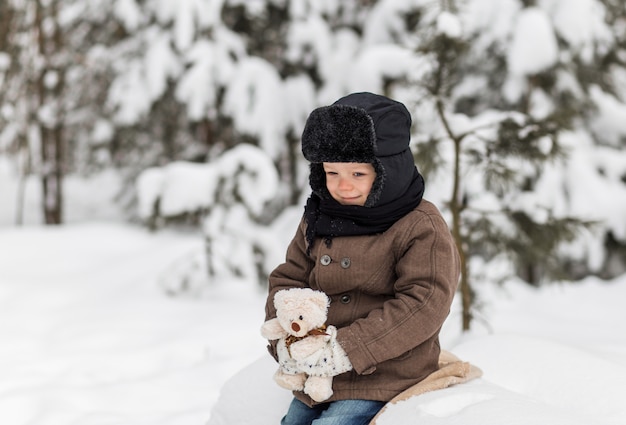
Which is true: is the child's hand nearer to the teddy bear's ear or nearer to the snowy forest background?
the teddy bear's ear

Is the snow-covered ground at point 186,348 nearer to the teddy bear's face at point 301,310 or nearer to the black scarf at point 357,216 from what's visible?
the teddy bear's face at point 301,310

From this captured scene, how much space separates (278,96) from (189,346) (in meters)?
4.48

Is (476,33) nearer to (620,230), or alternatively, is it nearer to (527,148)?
(620,230)

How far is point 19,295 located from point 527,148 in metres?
5.23

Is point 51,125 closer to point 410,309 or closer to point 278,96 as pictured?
point 278,96

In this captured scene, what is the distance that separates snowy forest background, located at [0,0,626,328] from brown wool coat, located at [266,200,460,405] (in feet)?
7.05

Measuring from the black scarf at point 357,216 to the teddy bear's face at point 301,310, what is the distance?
207 millimetres

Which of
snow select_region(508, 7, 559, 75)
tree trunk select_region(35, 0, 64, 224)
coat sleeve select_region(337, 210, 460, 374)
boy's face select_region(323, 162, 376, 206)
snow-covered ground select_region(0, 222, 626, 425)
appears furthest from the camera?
tree trunk select_region(35, 0, 64, 224)

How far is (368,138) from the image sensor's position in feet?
6.37

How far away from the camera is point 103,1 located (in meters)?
9.90

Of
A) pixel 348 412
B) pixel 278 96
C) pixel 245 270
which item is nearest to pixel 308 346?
pixel 348 412

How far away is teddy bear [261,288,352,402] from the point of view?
194 cm

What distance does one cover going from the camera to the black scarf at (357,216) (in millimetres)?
2035

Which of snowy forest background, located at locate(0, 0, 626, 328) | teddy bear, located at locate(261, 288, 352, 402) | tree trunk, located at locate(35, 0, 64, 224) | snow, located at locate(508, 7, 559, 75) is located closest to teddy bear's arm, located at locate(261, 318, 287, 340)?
teddy bear, located at locate(261, 288, 352, 402)
